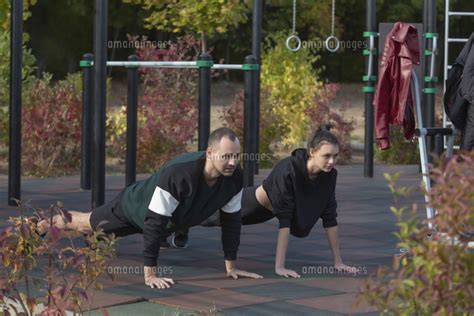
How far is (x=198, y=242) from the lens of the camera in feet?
28.3

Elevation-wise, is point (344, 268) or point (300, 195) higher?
point (300, 195)

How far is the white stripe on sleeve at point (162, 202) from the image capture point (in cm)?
678

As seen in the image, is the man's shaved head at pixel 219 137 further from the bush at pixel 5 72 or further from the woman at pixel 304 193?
the bush at pixel 5 72

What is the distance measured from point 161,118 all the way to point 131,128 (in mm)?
2875

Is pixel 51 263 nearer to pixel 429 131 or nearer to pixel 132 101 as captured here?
pixel 429 131

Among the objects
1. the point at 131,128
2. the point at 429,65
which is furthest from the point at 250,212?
the point at 429,65

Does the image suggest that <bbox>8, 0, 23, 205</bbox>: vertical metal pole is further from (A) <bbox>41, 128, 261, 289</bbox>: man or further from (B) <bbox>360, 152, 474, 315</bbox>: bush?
(B) <bbox>360, 152, 474, 315</bbox>: bush

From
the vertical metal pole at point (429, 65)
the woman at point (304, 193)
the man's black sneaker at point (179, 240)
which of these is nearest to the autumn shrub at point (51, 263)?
the woman at point (304, 193)

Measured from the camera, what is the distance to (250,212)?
7918mm

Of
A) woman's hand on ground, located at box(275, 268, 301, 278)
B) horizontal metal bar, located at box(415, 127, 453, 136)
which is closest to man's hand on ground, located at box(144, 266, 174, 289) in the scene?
woman's hand on ground, located at box(275, 268, 301, 278)

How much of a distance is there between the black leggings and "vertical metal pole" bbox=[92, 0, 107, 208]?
6.99 ft

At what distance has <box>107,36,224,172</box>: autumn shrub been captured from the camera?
1405cm

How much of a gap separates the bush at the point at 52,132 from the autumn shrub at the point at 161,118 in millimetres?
695

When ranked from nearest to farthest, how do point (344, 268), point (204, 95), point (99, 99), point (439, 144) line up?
point (344, 268)
point (99, 99)
point (204, 95)
point (439, 144)
